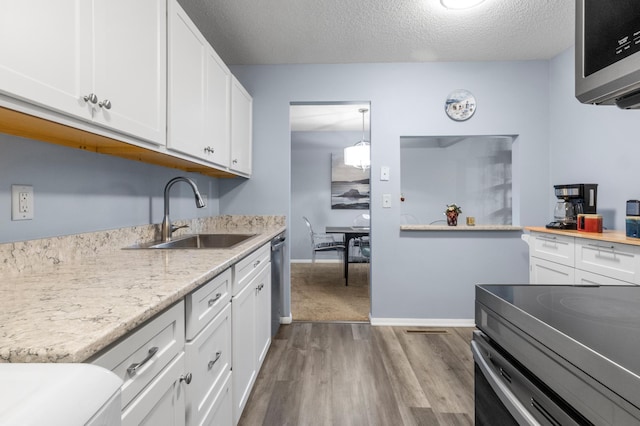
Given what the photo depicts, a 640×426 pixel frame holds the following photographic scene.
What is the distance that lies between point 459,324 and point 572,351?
2584mm

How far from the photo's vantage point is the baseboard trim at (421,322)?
9.27 ft

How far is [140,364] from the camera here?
70 centimetres

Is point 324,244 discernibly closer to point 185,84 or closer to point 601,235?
point 601,235

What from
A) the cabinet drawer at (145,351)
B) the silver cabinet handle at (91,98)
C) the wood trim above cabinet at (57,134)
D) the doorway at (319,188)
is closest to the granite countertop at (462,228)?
the wood trim above cabinet at (57,134)

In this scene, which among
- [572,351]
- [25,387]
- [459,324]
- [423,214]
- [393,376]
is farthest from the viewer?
[423,214]

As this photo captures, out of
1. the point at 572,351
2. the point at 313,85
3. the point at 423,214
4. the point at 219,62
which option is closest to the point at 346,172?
the point at 423,214

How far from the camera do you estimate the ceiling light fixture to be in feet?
6.41

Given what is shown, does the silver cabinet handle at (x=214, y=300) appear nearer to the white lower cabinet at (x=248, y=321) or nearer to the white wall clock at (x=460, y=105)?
the white lower cabinet at (x=248, y=321)

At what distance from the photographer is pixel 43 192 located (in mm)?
1179

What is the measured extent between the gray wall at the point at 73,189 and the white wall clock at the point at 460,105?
246 centimetres

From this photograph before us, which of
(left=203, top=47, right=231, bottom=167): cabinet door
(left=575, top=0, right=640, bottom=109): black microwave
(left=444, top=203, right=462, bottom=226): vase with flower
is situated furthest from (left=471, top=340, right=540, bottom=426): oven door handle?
(left=444, top=203, right=462, bottom=226): vase with flower

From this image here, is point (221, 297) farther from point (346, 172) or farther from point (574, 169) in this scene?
point (346, 172)

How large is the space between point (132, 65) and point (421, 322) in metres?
2.79

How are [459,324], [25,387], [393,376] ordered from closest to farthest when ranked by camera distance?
[25,387] → [393,376] → [459,324]
